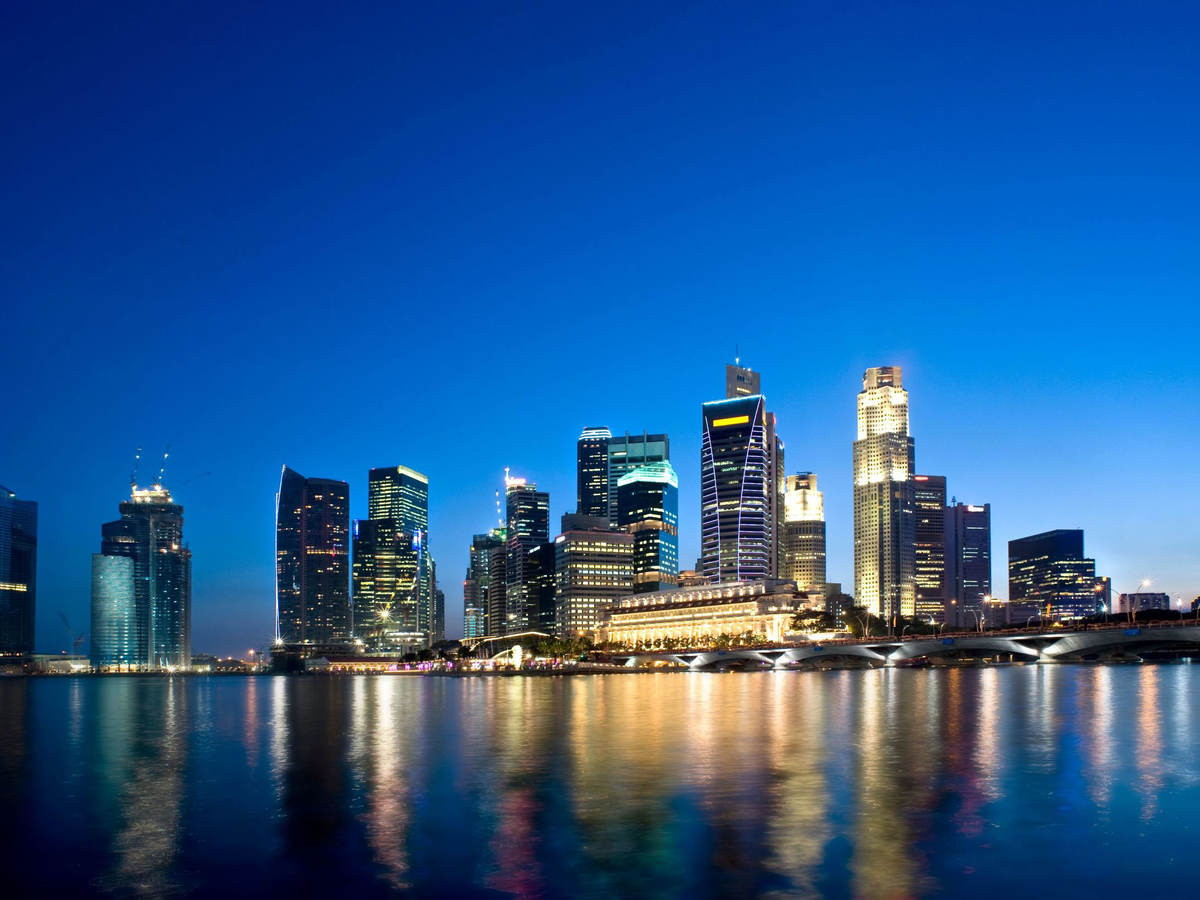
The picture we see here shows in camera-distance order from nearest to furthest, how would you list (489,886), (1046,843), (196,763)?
(489,886)
(1046,843)
(196,763)

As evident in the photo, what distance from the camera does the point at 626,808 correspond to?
123 feet

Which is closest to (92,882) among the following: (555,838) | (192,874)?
(192,874)

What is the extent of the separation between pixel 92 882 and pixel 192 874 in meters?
2.45

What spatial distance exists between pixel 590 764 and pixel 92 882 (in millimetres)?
26977

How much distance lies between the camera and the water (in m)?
27.4

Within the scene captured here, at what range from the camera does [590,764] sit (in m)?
51.2

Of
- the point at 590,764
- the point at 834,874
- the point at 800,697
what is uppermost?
the point at 834,874

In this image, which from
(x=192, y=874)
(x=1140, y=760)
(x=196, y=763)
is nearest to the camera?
(x=192, y=874)

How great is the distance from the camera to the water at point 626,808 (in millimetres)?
27391

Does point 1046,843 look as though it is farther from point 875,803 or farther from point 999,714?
point 999,714

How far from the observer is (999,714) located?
7812 centimetres

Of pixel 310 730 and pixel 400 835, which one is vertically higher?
pixel 400 835

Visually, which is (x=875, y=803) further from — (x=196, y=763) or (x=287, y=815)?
(x=196, y=763)

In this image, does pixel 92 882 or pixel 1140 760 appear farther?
pixel 1140 760
